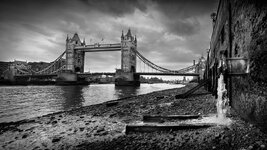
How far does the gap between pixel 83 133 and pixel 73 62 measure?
7229 centimetres

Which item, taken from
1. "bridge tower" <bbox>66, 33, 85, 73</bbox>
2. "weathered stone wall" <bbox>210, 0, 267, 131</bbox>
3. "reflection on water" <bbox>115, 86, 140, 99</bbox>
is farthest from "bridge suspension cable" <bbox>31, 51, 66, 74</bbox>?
"weathered stone wall" <bbox>210, 0, 267, 131</bbox>

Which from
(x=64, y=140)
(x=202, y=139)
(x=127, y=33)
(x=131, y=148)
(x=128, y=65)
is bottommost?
(x=64, y=140)

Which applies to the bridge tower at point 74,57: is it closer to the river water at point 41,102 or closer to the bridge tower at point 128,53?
the bridge tower at point 128,53

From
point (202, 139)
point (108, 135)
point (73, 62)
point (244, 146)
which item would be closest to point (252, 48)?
point (244, 146)

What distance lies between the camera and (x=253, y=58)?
3.05 meters

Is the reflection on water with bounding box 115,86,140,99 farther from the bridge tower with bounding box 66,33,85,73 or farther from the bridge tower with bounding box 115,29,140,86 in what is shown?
the bridge tower with bounding box 66,33,85,73

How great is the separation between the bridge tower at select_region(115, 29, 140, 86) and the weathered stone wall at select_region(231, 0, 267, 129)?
46.5 m

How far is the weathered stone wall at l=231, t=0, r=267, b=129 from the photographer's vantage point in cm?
270

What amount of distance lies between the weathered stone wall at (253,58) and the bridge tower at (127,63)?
46.5m

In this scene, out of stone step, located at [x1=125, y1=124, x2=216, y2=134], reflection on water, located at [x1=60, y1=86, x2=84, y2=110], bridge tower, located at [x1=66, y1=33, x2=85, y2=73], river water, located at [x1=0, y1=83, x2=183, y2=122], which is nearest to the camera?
stone step, located at [x1=125, y1=124, x2=216, y2=134]

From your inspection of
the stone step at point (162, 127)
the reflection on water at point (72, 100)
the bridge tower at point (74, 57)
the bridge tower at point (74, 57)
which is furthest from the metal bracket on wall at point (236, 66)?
the bridge tower at point (74, 57)

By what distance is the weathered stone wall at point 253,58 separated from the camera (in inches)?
106

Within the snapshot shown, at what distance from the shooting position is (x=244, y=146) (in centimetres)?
254

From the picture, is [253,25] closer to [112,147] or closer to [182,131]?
[182,131]
